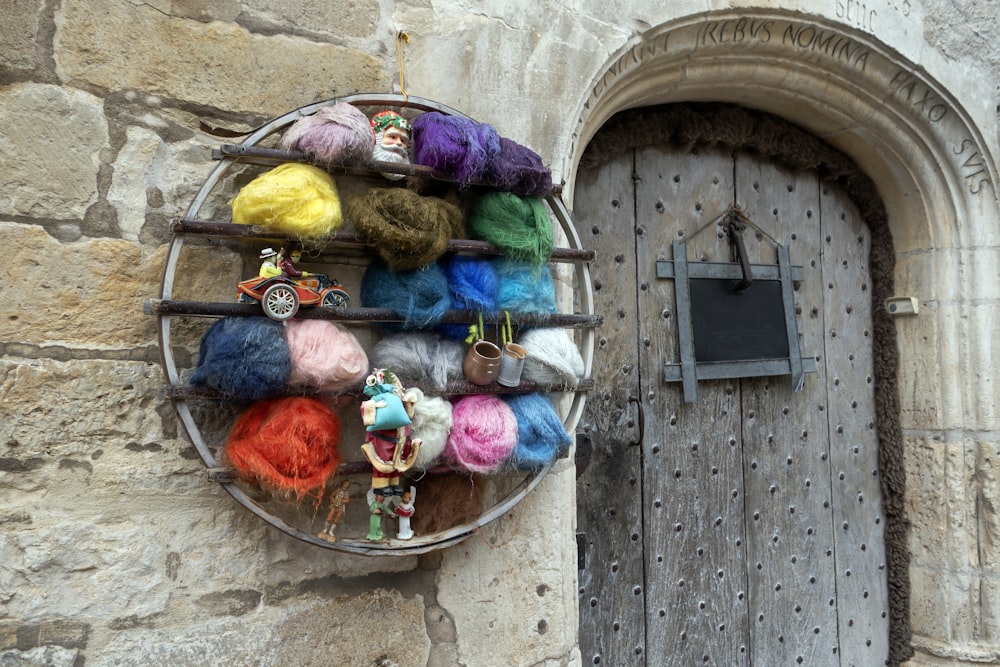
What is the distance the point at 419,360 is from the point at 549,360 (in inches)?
9.9

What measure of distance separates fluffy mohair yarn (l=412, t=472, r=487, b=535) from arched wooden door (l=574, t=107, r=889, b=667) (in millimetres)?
416

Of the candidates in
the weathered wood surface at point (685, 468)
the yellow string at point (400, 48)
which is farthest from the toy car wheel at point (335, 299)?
the weathered wood surface at point (685, 468)

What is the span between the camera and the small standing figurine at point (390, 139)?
1.21 metres

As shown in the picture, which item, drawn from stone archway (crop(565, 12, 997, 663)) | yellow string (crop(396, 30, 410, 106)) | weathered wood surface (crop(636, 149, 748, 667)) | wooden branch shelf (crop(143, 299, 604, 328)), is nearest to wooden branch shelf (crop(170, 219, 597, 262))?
wooden branch shelf (crop(143, 299, 604, 328))

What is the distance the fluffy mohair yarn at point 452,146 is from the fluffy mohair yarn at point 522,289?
0.18m

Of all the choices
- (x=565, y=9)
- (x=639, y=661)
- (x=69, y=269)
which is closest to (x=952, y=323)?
(x=639, y=661)

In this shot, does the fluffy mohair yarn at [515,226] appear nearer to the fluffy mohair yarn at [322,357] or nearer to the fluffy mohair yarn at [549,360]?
the fluffy mohair yarn at [549,360]

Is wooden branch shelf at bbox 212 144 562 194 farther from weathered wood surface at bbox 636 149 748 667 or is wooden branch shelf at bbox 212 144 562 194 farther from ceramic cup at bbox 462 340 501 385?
weathered wood surface at bbox 636 149 748 667

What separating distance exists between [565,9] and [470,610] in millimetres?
1305

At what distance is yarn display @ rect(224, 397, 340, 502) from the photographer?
3.50ft

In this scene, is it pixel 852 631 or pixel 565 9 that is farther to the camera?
pixel 852 631

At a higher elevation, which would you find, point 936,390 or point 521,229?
point 521,229

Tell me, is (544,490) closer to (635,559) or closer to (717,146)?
(635,559)

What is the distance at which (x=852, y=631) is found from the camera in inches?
85.5
